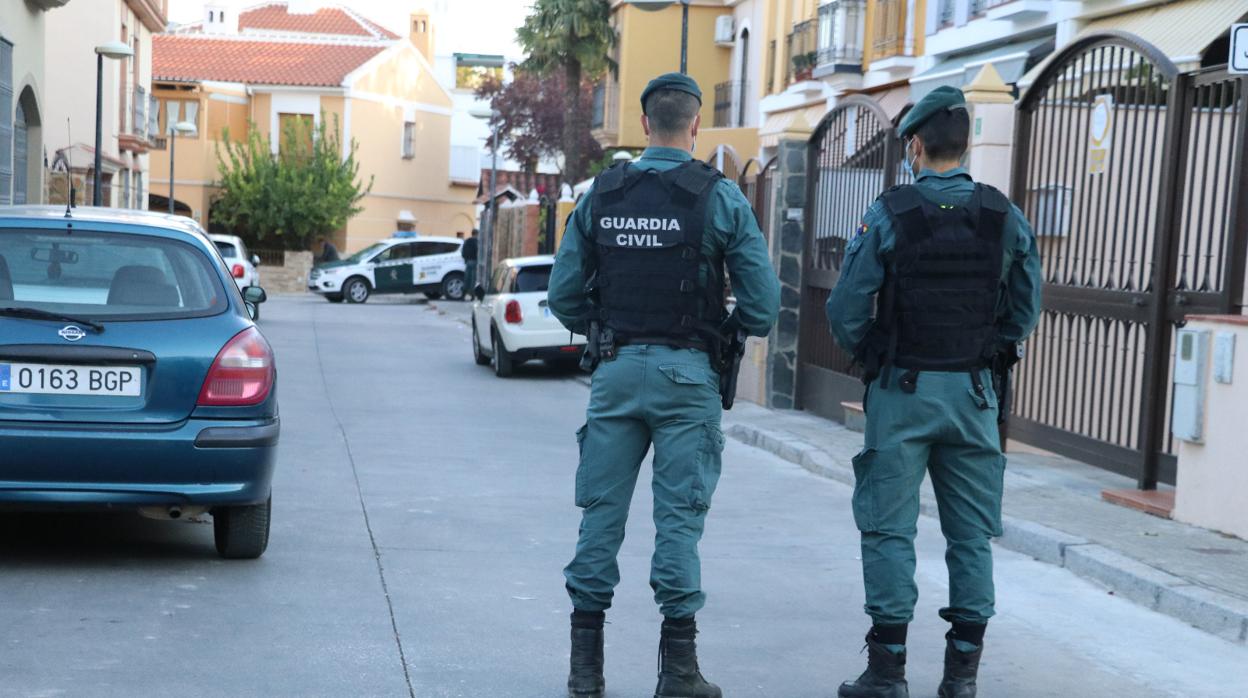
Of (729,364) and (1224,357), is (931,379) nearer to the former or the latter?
(729,364)

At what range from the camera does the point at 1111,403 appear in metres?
9.57

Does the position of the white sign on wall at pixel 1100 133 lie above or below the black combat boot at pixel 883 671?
above

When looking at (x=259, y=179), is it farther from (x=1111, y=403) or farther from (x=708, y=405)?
(x=708, y=405)

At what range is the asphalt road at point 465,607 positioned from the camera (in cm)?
516

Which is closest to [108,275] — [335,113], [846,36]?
[846,36]

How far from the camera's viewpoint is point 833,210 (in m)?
13.9

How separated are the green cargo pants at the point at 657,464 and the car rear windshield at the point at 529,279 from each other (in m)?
14.0

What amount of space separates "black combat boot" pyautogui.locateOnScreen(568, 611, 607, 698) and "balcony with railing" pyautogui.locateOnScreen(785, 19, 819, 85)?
84.1 ft

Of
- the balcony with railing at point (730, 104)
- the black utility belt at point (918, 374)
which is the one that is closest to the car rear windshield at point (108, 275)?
the black utility belt at point (918, 374)

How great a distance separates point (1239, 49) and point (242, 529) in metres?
4.91

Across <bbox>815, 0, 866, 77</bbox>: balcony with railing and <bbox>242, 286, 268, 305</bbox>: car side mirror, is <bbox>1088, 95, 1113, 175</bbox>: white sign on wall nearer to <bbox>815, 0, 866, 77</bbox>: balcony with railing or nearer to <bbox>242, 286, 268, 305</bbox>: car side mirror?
<bbox>242, 286, 268, 305</bbox>: car side mirror

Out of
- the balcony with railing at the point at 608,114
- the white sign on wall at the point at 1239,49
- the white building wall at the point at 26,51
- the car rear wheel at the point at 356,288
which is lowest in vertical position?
the car rear wheel at the point at 356,288

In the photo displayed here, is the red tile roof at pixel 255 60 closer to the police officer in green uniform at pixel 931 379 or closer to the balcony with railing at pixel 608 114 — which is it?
the balcony with railing at pixel 608 114

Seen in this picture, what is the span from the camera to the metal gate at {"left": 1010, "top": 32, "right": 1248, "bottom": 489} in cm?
867
